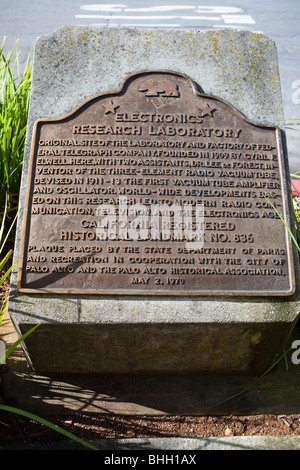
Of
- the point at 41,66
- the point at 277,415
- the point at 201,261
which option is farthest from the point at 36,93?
the point at 277,415

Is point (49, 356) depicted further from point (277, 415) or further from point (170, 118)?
point (170, 118)

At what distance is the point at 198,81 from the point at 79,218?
1.38 m

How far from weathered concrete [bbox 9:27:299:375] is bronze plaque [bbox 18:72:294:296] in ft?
0.31

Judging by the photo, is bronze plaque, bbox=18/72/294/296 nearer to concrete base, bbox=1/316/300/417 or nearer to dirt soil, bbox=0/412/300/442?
concrete base, bbox=1/316/300/417

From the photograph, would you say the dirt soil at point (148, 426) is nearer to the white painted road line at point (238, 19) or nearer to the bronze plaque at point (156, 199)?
the bronze plaque at point (156, 199)

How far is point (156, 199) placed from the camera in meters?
2.44

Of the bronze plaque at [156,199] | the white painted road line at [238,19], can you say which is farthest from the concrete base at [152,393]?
the white painted road line at [238,19]

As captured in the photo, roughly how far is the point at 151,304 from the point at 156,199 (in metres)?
0.69

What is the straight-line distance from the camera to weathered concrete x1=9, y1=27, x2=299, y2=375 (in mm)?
2219

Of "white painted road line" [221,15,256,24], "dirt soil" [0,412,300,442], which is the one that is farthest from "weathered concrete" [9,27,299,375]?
"white painted road line" [221,15,256,24]

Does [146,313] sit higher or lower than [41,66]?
lower

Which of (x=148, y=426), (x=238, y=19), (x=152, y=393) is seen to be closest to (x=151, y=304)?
(x=152, y=393)

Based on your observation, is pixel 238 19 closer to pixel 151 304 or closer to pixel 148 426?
pixel 151 304

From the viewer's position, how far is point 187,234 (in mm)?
2367
